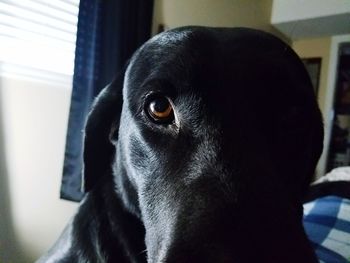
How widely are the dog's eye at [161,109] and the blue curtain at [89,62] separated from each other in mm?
1292

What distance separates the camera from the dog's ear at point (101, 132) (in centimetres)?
97

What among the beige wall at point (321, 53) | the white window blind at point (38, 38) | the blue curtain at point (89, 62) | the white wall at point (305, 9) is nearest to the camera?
the white window blind at point (38, 38)

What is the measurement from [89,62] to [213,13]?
1474mm

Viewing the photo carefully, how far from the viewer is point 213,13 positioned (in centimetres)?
317

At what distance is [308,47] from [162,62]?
12.7 ft

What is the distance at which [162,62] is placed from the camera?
2.57ft

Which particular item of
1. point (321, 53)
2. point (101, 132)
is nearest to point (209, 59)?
point (101, 132)

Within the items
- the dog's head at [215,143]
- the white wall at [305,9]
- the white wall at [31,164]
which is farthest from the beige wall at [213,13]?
the dog's head at [215,143]

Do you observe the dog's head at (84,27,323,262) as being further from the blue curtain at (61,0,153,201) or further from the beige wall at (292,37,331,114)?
the beige wall at (292,37,331,114)

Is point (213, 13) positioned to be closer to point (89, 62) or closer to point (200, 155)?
point (89, 62)

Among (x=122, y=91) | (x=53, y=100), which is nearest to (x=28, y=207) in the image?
(x=53, y=100)

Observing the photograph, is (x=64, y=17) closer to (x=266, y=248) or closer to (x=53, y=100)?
(x=53, y=100)

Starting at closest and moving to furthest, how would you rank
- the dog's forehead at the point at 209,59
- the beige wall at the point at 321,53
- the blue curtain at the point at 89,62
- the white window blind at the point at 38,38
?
the dog's forehead at the point at 209,59
the white window blind at the point at 38,38
the blue curtain at the point at 89,62
the beige wall at the point at 321,53

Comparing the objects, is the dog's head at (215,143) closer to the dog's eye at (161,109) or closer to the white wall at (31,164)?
the dog's eye at (161,109)
